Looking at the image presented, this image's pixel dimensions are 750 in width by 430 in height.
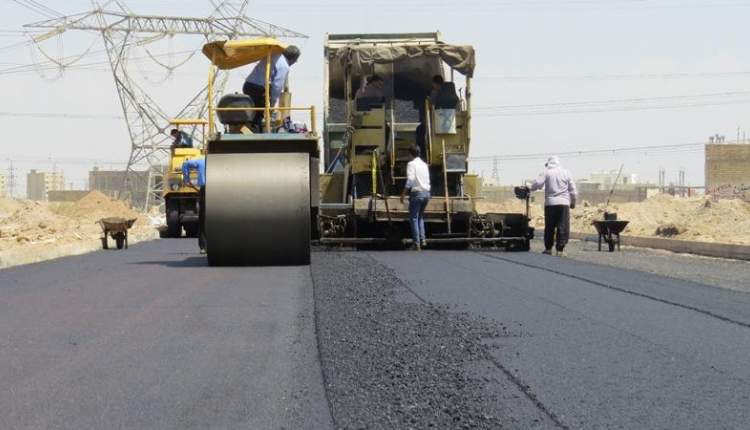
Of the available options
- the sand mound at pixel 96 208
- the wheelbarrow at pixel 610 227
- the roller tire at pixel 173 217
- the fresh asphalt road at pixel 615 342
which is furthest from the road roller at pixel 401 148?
the sand mound at pixel 96 208

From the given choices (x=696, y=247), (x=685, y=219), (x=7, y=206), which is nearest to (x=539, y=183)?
(x=696, y=247)

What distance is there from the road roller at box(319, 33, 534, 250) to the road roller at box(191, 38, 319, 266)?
137 inches

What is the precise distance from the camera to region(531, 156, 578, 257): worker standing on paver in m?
14.9

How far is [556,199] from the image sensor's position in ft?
49.4

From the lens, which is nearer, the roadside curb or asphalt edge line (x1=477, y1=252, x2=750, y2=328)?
asphalt edge line (x1=477, y1=252, x2=750, y2=328)

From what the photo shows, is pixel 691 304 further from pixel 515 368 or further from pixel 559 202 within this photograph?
pixel 559 202

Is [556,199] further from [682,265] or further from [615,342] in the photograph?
[615,342]

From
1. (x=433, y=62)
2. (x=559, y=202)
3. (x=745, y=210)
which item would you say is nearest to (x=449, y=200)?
(x=559, y=202)

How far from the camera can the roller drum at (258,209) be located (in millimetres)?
11516

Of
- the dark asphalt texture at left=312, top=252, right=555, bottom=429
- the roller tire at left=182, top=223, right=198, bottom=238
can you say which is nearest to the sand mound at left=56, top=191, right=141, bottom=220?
the roller tire at left=182, top=223, right=198, bottom=238

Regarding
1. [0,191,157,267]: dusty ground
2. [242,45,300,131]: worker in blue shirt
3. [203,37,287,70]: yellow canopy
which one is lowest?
[0,191,157,267]: dusty ground

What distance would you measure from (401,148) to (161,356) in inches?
433

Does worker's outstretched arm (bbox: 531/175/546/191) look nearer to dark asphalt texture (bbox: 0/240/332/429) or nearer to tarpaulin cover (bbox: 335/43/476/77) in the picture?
tarpaulin cover (bbox: 335/43/476/77)

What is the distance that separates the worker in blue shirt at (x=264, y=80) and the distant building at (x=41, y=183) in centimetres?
10820
